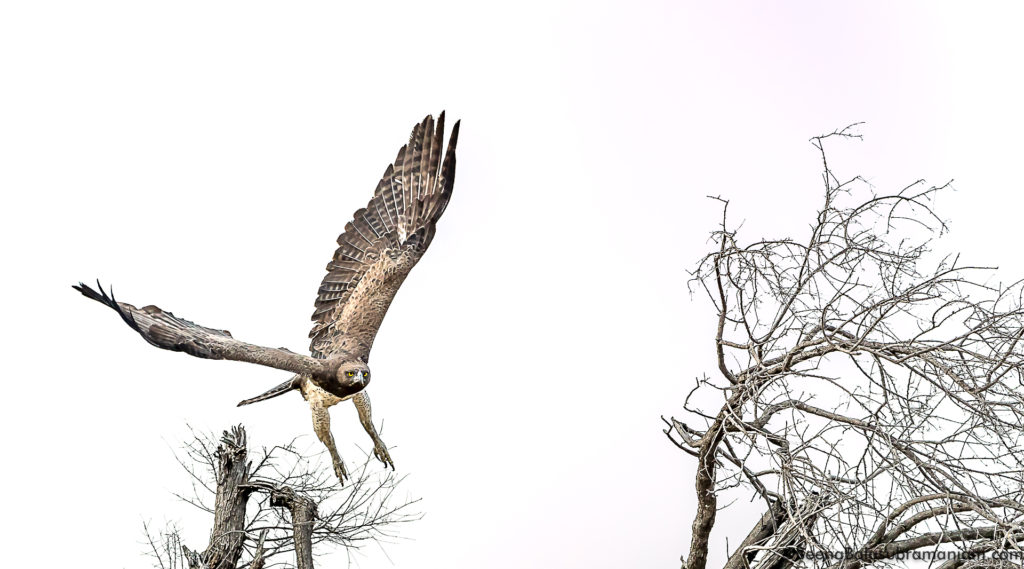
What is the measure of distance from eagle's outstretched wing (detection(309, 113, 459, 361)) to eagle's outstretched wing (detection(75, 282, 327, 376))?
0.83 meters

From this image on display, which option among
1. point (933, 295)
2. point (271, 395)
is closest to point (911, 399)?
point (933, 295)

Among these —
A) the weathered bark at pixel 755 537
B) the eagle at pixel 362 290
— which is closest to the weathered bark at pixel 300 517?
the eagle at pixel 362 290

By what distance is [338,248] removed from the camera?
6.66 meters

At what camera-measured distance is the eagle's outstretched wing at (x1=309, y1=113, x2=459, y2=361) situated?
6.42 m

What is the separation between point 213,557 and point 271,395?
3.44ft

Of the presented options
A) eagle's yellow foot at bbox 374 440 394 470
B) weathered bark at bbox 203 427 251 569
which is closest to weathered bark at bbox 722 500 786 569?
eagle's yellow foot at bbox 374 440 394 470

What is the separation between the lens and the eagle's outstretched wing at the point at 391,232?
21.1 ft

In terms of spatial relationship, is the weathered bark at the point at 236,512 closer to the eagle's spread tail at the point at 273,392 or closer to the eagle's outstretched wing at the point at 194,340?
the eagle's spread tail at the point at 273,392

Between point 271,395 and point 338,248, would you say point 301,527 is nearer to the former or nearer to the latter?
point 271,395

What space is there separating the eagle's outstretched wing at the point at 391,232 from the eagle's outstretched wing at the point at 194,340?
825 millimetres

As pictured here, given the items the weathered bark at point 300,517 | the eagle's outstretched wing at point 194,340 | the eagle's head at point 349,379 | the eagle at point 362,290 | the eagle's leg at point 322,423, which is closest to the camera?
the eagle's outstretched wing at point 194,340

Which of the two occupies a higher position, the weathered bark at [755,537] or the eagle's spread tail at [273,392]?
the eagle's spread tail at [273,392]

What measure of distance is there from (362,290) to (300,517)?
1.47 metres

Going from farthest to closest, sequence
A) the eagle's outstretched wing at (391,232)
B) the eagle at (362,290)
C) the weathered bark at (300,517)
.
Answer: the eagle's outstretched wing at (391,232)
the weathered bark at (300,517)
the eagle at (362,290)
